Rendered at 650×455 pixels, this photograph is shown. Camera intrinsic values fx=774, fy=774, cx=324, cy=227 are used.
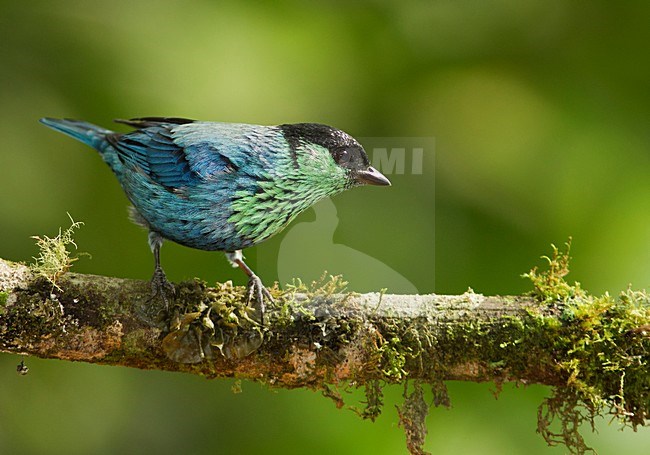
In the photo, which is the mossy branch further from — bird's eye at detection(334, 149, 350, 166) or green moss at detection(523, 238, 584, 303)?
bird's eye at detection(334, 149, 350, 166)

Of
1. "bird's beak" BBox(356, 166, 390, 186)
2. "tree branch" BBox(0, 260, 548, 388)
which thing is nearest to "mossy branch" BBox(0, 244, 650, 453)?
"tree branch" BBox(0, 260, 548, 388)

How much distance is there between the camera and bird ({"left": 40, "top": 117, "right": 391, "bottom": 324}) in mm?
3096

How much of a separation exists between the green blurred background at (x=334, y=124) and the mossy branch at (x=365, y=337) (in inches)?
45.0

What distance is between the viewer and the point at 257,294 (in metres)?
2.92

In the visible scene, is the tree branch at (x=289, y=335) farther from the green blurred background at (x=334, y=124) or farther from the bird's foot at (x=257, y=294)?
the green blurred background at (x=334, y=124)

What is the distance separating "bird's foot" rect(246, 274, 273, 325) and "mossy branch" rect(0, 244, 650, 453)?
0.12ft

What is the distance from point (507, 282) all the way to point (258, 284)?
1.59 metres

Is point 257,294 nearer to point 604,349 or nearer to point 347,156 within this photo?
point 347,156

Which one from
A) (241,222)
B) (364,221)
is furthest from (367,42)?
(241,222)

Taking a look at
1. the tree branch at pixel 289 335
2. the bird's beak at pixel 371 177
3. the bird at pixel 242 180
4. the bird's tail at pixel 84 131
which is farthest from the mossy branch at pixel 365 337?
the bird's tail at pixel 84 131

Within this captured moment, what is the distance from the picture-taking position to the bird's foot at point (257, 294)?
2.88 meters

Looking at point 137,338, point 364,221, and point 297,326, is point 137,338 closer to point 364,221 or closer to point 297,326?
point 297,326

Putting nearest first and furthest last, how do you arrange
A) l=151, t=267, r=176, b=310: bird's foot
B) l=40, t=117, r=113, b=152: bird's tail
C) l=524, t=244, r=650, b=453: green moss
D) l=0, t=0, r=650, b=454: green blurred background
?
l=524, t=244, r=650, b=453: green moss, l=151, t=267, r=176, b=310: bird's foot, l=40, t=117, r=113, b=152: bird's tail, l=0, t=0, r=650, b=454: green blurred background

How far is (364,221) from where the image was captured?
4.41 meters
